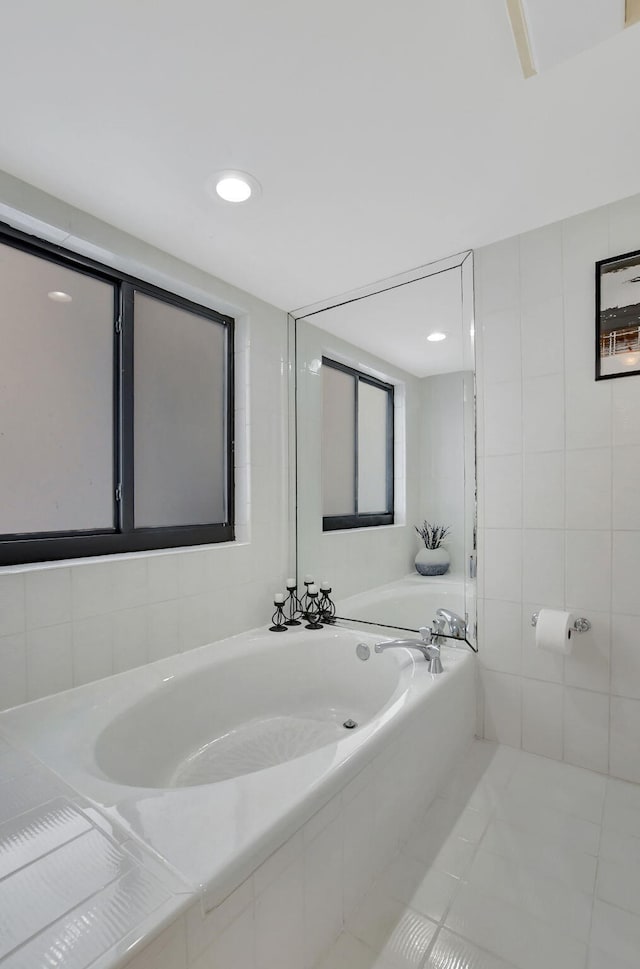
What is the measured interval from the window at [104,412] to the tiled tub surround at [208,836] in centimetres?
62

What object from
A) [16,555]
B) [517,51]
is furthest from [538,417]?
[16,555]

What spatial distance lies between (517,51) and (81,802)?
1.97m

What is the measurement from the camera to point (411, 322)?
226 cm

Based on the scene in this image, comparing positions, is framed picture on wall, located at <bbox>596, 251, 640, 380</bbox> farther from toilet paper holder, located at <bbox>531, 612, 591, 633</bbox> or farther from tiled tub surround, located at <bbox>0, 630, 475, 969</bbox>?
tiled tub surround, located at <bbox>0, 630, 475, 969</bbox>

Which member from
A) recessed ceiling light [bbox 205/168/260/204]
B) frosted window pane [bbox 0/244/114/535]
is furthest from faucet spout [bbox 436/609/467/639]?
recessed ceiling light [bbox 205/168/260/204]

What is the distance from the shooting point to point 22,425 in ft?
5.47

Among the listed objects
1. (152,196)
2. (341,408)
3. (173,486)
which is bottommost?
(173,486)

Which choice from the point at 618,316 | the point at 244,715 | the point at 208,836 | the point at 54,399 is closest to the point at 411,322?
the point at 618,316

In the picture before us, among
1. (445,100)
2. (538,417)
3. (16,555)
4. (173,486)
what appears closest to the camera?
(445,100)

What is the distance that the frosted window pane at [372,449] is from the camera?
230cm

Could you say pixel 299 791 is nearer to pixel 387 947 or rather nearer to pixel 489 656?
pixel 387 947

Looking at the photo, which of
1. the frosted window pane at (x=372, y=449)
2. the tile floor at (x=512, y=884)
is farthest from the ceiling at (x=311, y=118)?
the tile floor at (x=512, y=884)

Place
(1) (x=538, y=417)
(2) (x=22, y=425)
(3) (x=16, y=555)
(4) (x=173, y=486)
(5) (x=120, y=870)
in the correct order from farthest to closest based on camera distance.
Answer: (4) (x=173, y=486) → (1) (x=538, y=417) → (2) (x=22, y=425) → (3) (x=16, y=555) → (5) (x=120, y=870)

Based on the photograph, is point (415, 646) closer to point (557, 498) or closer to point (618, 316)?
point (557, 498)
